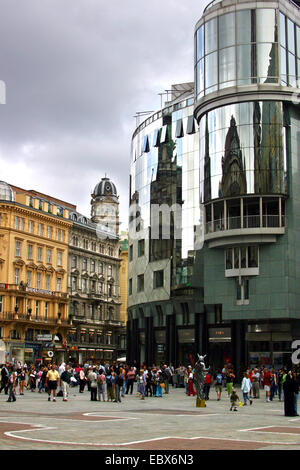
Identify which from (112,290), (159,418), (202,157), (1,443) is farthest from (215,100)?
(112,290)

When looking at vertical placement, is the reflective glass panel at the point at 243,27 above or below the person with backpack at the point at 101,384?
above

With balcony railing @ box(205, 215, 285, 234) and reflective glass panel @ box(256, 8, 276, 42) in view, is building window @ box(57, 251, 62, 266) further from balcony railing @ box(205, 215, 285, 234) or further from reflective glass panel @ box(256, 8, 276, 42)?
reflective glass panel @ box(256, 8, 276, 42)

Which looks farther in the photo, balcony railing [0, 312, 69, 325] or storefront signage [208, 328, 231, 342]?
balcony railing [0, 312, 69, 325]

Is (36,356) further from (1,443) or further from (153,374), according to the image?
(1,443)

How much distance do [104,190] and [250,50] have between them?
81.3 metres

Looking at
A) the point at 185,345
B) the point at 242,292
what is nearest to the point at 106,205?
the point at 185,345

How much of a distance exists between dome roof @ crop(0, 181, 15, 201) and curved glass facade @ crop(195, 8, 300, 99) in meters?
41.7

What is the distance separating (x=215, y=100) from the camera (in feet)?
191

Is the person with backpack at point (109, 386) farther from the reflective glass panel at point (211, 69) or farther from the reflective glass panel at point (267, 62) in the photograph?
the reflective glass panel at point (211, 69)

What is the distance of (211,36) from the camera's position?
5919 centimetres

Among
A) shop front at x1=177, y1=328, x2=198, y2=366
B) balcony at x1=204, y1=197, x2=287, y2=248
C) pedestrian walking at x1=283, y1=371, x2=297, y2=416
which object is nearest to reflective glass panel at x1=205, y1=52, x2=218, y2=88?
balcony at x1=204, y1=197, x2=287, y2=248

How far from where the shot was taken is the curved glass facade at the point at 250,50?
2222 inches

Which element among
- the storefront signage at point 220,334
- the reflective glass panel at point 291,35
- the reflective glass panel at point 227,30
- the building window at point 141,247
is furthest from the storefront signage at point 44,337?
the reflective glass panel at point 291,35

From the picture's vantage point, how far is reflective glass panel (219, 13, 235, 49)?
57.7 metres
